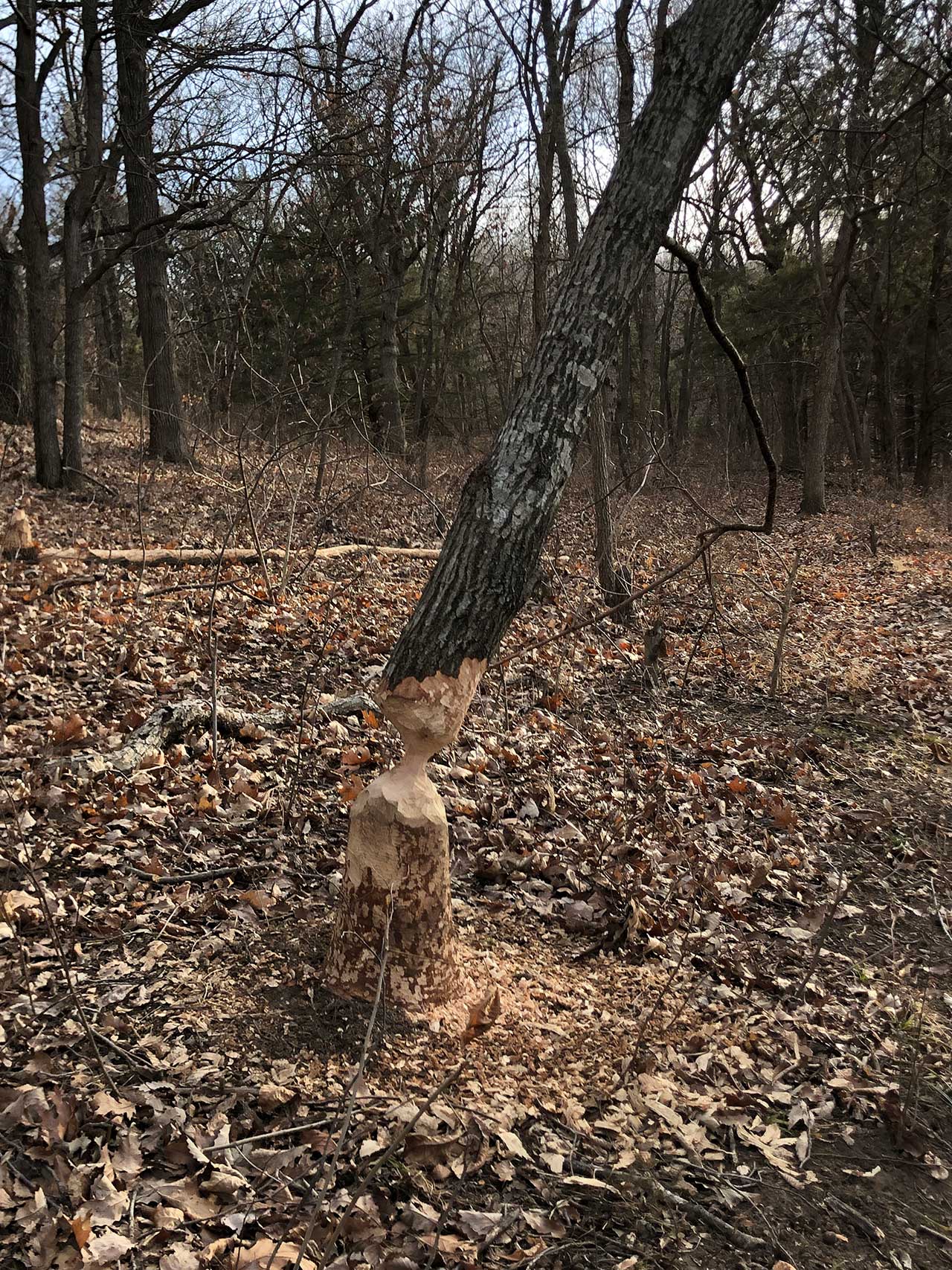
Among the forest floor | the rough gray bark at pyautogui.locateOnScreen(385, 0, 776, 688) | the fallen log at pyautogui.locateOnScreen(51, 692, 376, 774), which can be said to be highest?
the rough gray bark at pyautogui.locateOnScreen(385, 0, 776, 688)

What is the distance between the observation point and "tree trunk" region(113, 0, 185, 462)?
957 cm

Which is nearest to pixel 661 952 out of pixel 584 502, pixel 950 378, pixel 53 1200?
pixel 53 1200

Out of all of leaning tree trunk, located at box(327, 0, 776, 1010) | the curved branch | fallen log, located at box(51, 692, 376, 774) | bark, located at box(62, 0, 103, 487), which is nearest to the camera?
leaning tree trunk, located at box(327, 0, 776, 1010)

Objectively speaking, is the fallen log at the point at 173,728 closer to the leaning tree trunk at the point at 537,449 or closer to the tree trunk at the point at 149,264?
the leaning tree trunk at the point at 537,449

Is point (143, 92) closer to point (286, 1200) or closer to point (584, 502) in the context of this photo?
point (584, 502)

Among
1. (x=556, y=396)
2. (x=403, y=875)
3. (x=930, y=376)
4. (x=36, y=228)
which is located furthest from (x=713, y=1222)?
(x=930, y=376)

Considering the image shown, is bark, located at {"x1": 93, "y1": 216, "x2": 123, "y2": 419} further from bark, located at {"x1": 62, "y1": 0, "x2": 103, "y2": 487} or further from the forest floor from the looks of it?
the forest floor

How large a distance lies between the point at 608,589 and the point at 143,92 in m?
8.23

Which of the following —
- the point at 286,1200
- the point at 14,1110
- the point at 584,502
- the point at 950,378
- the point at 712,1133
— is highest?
the point at 950,378

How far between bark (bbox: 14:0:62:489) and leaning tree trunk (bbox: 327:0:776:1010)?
776cm

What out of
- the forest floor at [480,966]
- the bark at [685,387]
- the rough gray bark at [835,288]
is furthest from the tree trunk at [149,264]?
the bark at [685,387]

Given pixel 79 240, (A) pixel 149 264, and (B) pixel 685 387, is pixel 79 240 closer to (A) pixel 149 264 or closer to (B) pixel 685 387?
(A) pixel 149 264

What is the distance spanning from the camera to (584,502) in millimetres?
11242

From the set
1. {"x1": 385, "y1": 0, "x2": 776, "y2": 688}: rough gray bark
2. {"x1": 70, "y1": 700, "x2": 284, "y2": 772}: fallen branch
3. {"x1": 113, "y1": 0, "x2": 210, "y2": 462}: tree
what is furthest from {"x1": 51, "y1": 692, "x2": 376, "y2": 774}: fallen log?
{"x1": 113, "y1": 0, "x2": 210, "y2": 462}: tree
